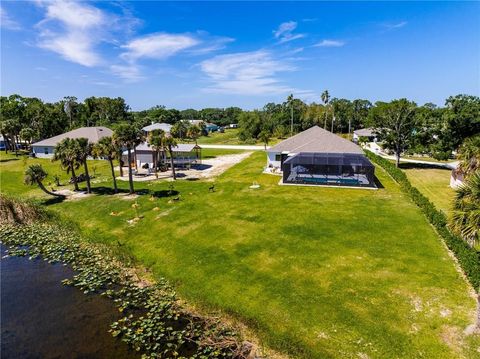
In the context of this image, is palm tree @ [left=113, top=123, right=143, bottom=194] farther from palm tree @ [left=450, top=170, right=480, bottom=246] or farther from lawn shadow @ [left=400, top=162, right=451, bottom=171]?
lawn shadow @ [left=400, top=162, right=451, bottom=171]

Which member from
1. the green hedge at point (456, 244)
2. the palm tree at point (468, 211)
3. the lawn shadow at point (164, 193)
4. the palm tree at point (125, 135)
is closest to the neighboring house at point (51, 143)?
the palm tree at point (125, 135)

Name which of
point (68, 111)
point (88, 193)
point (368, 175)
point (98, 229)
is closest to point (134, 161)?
point (88, 193)

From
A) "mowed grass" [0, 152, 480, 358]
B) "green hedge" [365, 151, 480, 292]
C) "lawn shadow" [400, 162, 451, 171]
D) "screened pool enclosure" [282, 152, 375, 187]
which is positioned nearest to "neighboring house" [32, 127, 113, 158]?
"mowed grass" [0, 152, 480, 358]

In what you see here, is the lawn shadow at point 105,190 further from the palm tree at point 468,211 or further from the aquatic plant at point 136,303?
the palm tree at point 468,211

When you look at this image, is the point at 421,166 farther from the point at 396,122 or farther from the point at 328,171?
the point at 328,171

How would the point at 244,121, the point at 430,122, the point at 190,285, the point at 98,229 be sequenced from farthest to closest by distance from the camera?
the point at 244,121 < the point at 430,122 < the point at 98,229 < the point at 190,285

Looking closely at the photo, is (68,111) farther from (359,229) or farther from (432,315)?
(432,315)

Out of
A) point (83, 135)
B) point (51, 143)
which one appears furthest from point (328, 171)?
point (51, 143)
